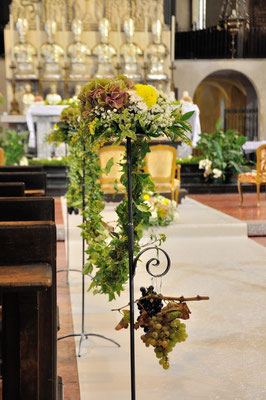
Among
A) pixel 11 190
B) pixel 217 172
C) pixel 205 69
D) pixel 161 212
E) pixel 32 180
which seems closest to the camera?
pixel 11 190

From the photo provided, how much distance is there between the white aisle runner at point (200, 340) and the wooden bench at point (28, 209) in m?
0.84

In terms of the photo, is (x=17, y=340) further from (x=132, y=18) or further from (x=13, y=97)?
(x=132, y=18)

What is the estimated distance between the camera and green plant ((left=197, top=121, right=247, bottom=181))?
36.9 ft

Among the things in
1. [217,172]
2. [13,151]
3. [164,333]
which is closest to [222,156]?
[217,172]

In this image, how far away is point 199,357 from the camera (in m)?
3.51

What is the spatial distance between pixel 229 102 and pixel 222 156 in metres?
9.47

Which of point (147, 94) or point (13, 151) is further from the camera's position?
point (13, 151)

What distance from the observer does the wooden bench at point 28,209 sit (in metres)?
2.85

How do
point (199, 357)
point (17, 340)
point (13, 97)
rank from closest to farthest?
point (17, 340) < point (199, 357) < point (13, 97)

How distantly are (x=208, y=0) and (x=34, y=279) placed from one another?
58.4ft

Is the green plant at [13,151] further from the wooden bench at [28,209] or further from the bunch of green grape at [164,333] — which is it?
the bunch of green grape at [164,333]

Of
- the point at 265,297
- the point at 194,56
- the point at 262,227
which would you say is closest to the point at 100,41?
the point at 194,56

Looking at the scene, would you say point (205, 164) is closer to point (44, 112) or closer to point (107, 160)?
point (44, 112)

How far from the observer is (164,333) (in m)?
2.61
